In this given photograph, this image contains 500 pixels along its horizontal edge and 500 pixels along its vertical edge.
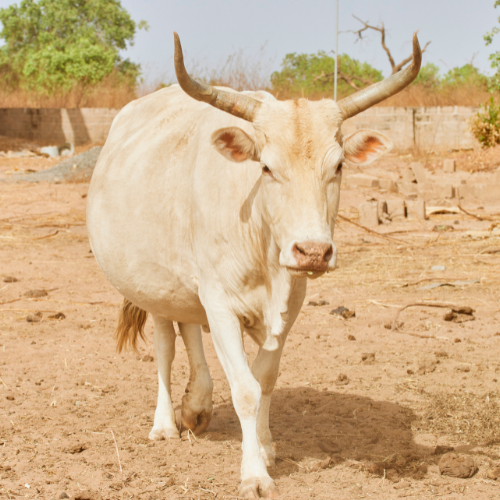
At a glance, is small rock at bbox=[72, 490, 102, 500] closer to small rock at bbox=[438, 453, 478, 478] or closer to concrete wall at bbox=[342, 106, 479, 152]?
small rock at bbox=[438, 453, 478, 478]

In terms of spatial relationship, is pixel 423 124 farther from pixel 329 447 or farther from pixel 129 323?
pixel 329 447

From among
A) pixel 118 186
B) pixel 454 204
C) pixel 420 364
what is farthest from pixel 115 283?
pixel 454 204

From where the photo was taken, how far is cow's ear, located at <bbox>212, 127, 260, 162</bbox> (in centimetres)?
285

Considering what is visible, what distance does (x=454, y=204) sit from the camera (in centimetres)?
1170

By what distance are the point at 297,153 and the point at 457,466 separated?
163 cm

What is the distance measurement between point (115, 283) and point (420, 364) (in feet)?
7.32

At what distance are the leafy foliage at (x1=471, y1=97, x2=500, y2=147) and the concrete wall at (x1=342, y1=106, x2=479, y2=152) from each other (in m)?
2.14

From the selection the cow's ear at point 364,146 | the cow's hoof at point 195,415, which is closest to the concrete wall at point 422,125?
the cow's hoof at point 195,415

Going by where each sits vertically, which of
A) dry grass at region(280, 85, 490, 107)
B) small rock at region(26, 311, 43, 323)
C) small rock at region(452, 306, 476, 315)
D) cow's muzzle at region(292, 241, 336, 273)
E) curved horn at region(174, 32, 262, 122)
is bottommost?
small rock at region(26, 311, 43, 323)

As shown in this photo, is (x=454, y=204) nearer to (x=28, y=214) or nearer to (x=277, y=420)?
(x=28, y=214)

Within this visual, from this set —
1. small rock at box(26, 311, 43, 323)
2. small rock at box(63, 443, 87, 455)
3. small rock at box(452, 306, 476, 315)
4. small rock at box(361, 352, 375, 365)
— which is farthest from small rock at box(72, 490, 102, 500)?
small rock at box(452, 306, 476, 315)

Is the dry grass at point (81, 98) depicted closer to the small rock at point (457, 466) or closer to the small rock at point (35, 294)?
the small rock at point (35, 294)

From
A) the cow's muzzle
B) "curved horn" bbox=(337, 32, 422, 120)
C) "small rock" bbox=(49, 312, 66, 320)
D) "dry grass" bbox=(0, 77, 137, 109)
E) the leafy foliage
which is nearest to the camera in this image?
the cow's muzzle

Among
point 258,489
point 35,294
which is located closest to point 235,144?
point 258,489
